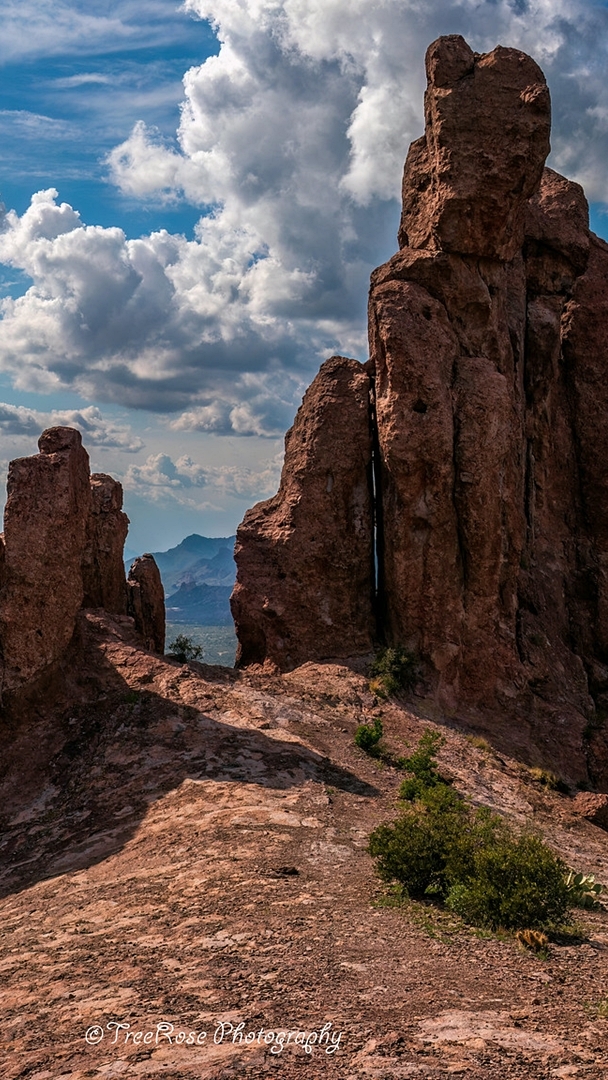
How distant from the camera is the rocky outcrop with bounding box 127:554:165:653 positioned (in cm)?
2956

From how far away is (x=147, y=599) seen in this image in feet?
97.9

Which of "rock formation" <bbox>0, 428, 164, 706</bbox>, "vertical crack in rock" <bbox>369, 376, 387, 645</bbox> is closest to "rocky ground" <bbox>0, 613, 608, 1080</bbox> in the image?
"rock formation" <bbox>0, 428, 164, 706</bbox>

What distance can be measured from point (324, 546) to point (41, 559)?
Answer: 33.5 ft

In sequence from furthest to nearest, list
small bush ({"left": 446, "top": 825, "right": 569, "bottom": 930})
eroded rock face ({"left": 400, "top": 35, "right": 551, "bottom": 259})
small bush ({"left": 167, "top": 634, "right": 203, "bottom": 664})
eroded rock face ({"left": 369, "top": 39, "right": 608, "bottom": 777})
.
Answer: small bush ({"left": 167, "top": 634, "right": 203, "bottom": 664})
eroded rock face ({"left": 400, "top": 35, "right": 551, "bottom": 259})
eroded rock face ({"left": 369, "top": 39, "right": 608, "bottom": 777})
small bush ({"left": 446, "top": 825, "right": 569, "bottom": 930})

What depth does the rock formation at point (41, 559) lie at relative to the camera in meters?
21.0

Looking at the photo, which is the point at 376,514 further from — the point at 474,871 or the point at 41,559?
the point at 474,871

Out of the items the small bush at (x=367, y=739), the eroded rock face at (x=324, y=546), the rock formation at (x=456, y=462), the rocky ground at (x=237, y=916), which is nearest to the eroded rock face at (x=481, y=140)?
the rock formation at (x=456, y=462)

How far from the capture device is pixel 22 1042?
8133 mm

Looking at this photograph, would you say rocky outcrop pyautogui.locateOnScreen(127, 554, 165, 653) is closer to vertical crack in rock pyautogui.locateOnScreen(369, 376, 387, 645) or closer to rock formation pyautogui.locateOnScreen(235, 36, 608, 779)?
rock formation pyautogui.locateOnScreen(235, 36, 608, 779)

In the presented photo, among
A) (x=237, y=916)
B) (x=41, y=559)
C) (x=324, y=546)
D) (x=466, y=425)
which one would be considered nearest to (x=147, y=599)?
(x=324, y=546)

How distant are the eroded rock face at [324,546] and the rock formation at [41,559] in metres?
7.77

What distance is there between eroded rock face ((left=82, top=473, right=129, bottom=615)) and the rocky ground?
4121 millimetres

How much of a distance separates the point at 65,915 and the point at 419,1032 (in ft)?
22.4

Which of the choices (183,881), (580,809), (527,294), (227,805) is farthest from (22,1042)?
(527,294)
